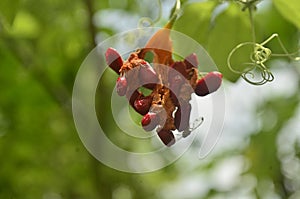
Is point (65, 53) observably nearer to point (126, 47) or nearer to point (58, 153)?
point (58, 153)

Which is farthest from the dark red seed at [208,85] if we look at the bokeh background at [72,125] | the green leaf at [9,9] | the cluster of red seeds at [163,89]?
the bokeh background at [72,125]

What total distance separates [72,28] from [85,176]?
419 millimetres

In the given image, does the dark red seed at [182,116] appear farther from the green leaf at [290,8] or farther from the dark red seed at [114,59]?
the green leaf at [290,8]

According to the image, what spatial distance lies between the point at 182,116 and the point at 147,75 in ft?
0.24

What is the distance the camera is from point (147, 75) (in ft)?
3.20

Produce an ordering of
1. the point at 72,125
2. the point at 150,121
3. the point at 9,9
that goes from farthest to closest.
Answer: the point at 72,125, the point at 9,9, the point at 150,121

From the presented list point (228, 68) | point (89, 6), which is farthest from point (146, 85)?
point (89, 6)

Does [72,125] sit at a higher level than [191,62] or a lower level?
lower

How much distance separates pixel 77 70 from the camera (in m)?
2.09

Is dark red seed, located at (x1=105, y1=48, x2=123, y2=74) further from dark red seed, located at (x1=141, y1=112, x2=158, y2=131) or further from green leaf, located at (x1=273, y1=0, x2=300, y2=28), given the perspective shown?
green leaf, located at (x1=273, y1=0, x2=300, y2=28)

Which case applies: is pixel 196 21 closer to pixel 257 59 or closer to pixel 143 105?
pixel 257 59

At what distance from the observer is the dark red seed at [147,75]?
98cm

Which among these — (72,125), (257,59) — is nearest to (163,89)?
(257,59)

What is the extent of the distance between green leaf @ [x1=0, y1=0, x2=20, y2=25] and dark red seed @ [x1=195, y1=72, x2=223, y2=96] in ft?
1.09
